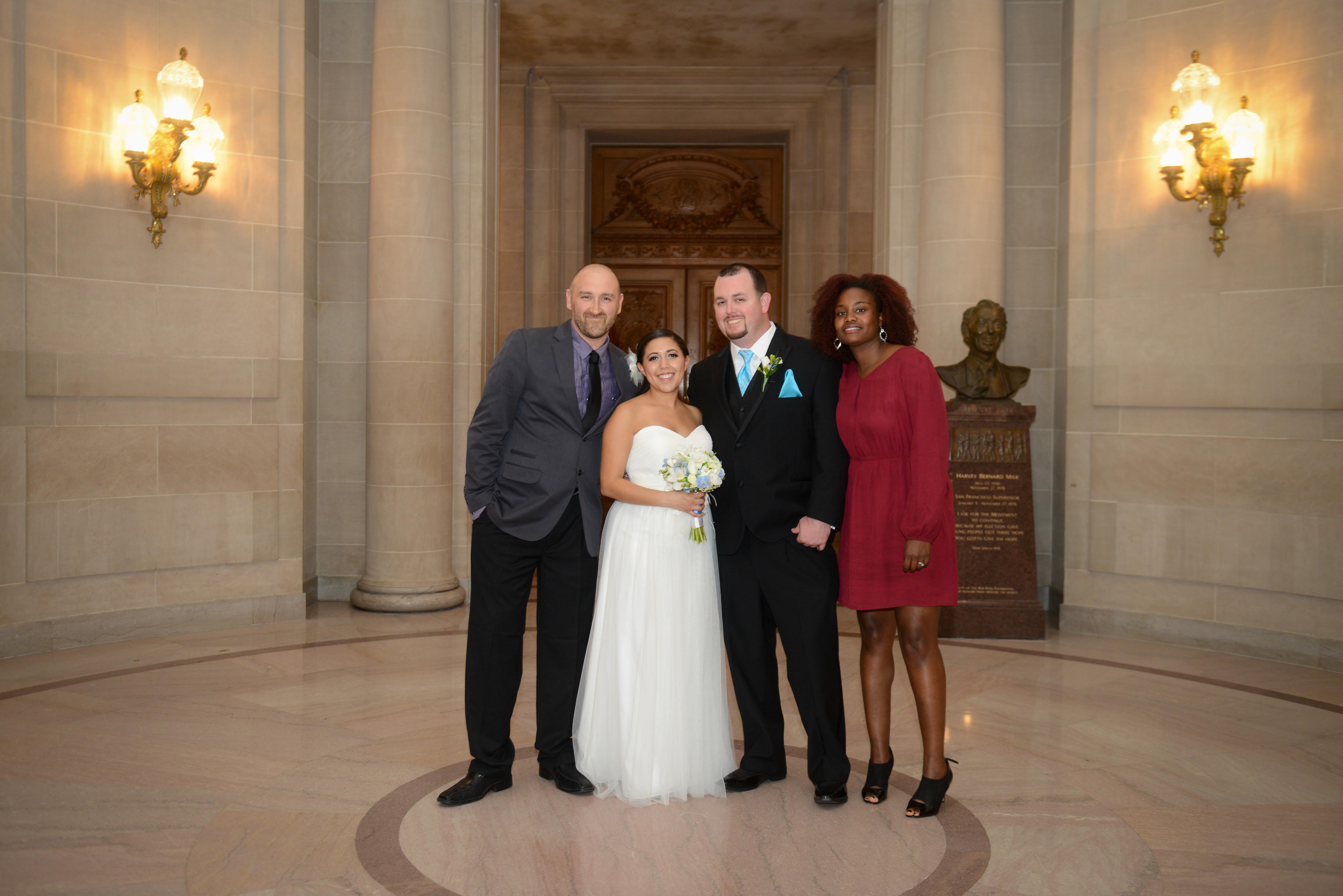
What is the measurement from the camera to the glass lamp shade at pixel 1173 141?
6.47 m

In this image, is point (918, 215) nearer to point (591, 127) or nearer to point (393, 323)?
point (393, 323)

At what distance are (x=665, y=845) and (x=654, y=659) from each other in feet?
2.09

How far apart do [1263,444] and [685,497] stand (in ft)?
14.6

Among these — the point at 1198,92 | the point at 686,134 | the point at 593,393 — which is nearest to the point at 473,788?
the point at 593,393

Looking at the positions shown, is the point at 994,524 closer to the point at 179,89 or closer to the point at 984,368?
the point at 984,368

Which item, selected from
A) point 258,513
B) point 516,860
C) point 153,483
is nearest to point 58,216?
point 153,483

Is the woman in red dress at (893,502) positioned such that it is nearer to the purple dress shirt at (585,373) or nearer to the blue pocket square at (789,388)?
the blue pocket square at (789,388)

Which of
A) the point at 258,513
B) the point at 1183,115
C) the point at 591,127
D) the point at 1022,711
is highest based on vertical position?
the point at 591,127

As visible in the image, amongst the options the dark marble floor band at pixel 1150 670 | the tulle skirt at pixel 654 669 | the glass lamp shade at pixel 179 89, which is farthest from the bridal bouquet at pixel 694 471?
the glass lamp shade at pixel 179 89

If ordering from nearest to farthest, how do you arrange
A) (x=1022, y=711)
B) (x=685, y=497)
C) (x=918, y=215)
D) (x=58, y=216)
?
(x=685, y=497) → (x=1022, y=711) → (x=58, y=216) → (x=918, y=215)

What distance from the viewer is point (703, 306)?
37.6ft

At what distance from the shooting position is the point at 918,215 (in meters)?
7.53

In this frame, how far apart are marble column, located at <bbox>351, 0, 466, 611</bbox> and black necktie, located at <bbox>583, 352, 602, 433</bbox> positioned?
3835mm

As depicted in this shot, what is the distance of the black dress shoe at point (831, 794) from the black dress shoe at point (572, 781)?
0.81m
